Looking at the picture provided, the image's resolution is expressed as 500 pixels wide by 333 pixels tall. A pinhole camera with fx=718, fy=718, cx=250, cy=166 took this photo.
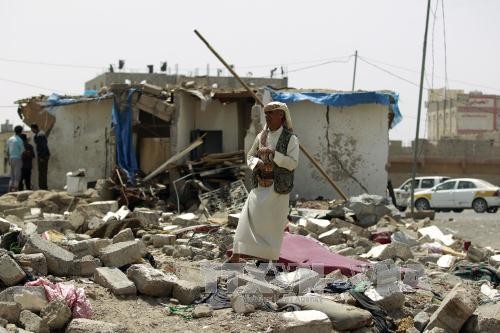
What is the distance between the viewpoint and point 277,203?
6609mm

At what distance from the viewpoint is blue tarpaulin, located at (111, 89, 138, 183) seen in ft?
49.1

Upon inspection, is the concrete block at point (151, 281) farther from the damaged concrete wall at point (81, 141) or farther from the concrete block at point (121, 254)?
the damaged concrete wall at point (81, 141)

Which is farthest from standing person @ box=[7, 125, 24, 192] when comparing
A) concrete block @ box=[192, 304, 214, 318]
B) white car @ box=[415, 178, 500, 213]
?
white car @ box=[415, 178, 500, 213]

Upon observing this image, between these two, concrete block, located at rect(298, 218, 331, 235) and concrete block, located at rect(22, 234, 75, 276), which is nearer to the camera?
concrete block, located at rect(22, 234, 75, 276)

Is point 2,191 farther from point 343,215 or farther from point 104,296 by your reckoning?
point 104,296

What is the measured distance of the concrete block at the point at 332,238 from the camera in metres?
9.78

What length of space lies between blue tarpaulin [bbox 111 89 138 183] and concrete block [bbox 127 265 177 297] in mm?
9190

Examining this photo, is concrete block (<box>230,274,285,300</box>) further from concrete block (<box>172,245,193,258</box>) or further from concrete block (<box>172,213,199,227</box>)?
concrete block (<box>172,213,199,227</box>)

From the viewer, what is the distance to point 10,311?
483 cm

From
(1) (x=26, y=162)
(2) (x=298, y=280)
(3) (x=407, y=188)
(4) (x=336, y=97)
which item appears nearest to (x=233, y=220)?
(2) (x=298, y=280)

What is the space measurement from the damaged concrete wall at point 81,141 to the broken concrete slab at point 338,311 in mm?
10831

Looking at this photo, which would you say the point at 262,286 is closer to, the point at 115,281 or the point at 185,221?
the point at 115,281

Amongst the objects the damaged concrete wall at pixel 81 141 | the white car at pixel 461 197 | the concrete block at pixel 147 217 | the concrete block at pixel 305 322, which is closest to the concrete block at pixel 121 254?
the concrete block at pixel 305 322

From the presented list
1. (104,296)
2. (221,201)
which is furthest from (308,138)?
(104,296)
